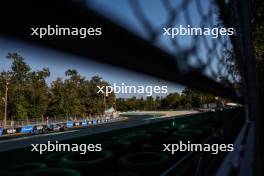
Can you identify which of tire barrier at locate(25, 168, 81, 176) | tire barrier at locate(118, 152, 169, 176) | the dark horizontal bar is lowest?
tire barrier at locate(118, 152, 169, 176)

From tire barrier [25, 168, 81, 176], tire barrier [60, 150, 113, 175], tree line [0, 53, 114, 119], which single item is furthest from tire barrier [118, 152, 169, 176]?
tree line [0, 53, 114, 119]

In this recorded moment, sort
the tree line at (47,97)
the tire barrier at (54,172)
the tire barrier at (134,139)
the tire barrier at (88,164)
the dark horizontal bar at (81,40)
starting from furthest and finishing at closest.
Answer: the tree line at (47,97) → the tire barrier at (134,139) → the tire barrier at (88,164) → the tire barrier at (54,172) → the dark horizontal bar at (81,40)

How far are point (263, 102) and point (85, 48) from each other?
21.4m

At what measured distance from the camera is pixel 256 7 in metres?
16.1

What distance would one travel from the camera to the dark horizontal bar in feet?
3.56

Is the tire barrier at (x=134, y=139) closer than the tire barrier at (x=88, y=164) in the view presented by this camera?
No

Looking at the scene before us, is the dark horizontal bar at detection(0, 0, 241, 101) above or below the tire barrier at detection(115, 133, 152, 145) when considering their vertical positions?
above

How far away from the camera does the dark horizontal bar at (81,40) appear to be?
1.09m

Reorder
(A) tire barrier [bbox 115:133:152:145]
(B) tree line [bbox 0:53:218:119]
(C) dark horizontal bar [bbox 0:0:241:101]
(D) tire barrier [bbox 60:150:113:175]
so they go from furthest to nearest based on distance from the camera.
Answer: (B) tree line [bbox 0:53:218:119]
(A) tire barrier [bbox 115:133:152:145]
(D) tire barrier [bbox 60:150:113:175]
(C) dark horizontal bar [bbox 0:0:241:101]

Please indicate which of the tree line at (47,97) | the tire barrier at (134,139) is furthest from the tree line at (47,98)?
the tire barrier at (134,139)

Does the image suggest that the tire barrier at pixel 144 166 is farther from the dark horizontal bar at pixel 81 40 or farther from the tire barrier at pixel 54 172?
the dark horizontal bar at pixel 81 40

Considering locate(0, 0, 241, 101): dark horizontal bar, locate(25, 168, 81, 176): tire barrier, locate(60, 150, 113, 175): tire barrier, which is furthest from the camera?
locate(60, 150, 113, 175): tire barrier

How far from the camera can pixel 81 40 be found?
4.95ft

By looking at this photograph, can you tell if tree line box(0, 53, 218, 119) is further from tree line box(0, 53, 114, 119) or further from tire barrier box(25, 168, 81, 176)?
tire barrier box(25, 168, 81, 176)
